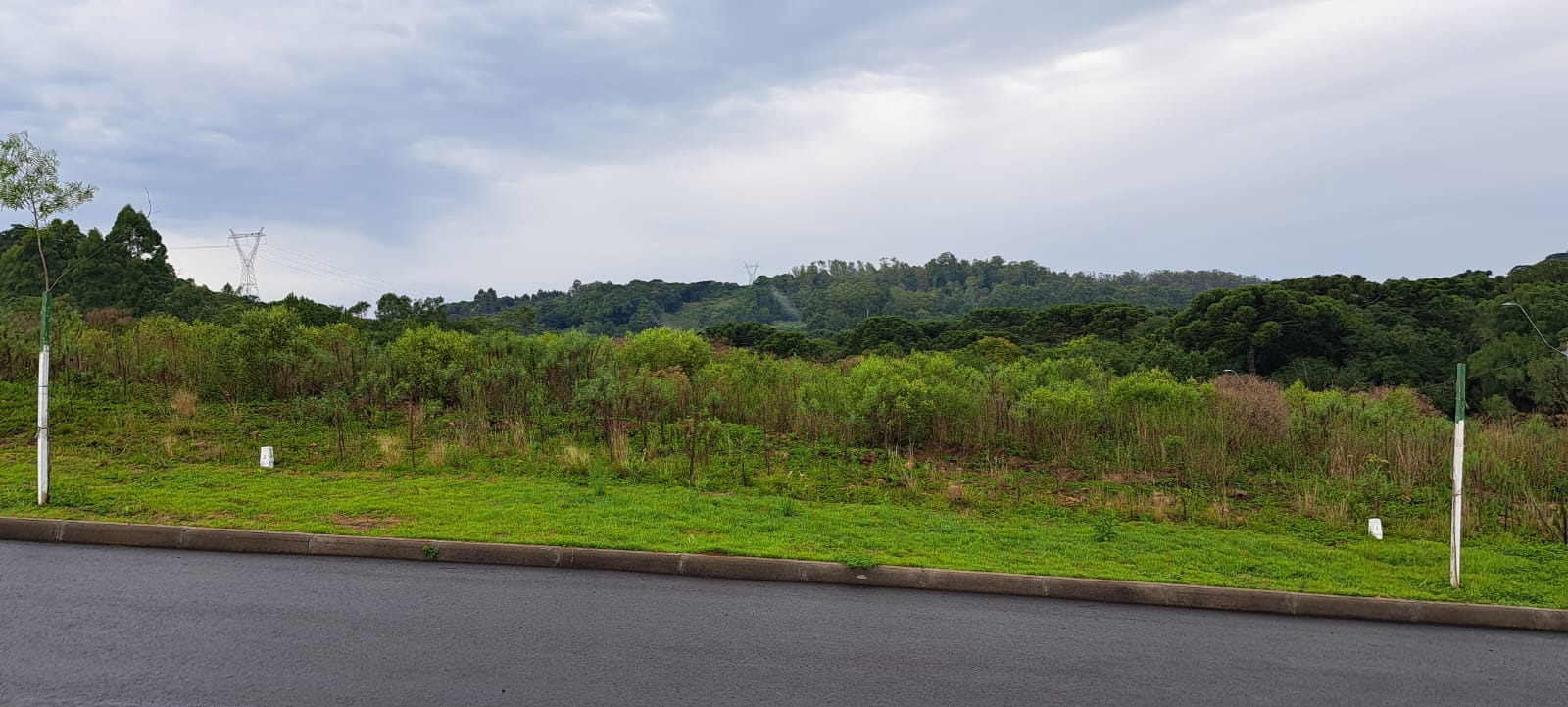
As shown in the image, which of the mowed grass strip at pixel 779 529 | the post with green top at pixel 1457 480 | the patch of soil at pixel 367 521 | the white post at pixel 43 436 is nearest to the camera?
the post with green top at pixel 1457 480

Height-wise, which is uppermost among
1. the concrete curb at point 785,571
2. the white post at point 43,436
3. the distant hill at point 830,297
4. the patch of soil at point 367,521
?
the distant hill at point 830,297

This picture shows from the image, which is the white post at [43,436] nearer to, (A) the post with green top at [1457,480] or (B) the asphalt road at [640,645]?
(B) the asphalt road at [640,645]

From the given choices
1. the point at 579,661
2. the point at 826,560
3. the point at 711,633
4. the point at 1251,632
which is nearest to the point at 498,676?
the point at 579,661

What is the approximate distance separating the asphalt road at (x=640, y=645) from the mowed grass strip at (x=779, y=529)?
851 millimetres

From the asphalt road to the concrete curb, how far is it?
25cm

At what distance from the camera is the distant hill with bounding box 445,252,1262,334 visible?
86875mm

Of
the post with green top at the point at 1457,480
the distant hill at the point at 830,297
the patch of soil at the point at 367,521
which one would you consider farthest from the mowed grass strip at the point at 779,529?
the distant hill at the point at 830,297

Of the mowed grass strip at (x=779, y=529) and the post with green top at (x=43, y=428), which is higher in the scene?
the post with green top at (x=43, y=428)

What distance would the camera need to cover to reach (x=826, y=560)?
8.94 m

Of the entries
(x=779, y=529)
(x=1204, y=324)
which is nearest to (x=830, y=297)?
(x=1204, y=324)

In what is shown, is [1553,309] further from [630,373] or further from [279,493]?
[279,493]

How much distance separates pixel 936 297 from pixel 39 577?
102 metres

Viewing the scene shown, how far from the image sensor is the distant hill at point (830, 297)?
86875 mm

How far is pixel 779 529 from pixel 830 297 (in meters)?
90.6
